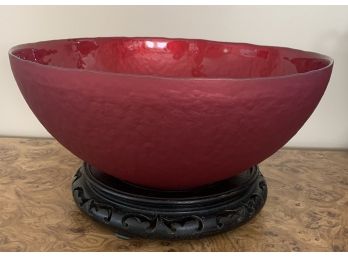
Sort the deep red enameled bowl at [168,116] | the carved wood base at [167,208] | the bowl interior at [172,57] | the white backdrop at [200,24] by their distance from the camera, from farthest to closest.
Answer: the white backdrop at [200,24], the bowl interior at [172,57], the carved wood base at [167,208], the deep red enameled bowl at [168,116]

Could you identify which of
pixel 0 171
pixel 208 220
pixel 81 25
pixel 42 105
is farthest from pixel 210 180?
pixel 81 25

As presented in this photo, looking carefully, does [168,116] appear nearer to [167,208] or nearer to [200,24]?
[167,208]

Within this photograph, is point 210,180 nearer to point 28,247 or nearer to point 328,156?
point 28,247

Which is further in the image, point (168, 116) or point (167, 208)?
point (167, 208)

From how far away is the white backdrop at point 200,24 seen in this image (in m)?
0.87

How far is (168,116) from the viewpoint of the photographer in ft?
1.44

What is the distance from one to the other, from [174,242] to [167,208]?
1.6 inches

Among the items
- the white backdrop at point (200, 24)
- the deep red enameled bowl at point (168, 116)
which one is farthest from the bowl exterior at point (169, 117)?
the white backdrop at point (200, 24)

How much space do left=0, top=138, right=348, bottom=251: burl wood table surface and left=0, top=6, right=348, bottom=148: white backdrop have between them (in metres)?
0.21

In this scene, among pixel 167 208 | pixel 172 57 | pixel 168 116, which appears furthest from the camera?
pixel 172 57

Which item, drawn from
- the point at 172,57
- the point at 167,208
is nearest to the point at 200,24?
the point at 172,57

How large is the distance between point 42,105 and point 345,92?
2.07ft

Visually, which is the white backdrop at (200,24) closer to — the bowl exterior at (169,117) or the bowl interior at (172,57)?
the bowl interior at (172,57)

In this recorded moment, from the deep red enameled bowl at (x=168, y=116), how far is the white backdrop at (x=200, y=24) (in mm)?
363
